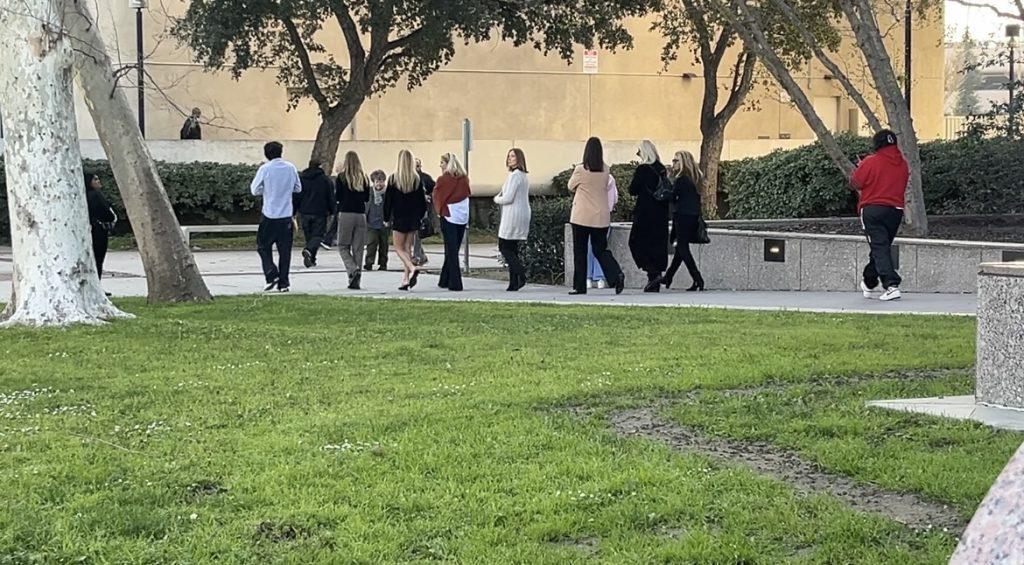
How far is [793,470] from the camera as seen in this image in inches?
227

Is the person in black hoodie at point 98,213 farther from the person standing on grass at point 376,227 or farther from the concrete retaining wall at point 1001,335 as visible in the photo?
the concrete retaining wall at point 1001,335

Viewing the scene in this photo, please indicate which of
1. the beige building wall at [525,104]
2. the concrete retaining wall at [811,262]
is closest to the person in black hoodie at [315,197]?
the concrete retaining wall at [811,262]

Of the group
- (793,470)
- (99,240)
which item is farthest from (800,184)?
(793,470)

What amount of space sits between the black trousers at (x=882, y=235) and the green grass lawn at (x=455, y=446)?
2.59m

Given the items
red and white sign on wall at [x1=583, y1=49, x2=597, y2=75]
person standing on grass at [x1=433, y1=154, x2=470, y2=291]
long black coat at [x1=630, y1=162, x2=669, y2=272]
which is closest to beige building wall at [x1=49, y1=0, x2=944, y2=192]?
red and white sign on wall at [x1=583, y1=49, x2=597, y2=75]

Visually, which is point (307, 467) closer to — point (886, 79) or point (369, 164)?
point (886, 79)

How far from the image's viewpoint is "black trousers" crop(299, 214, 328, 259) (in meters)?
17.9

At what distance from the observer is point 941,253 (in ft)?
45.8

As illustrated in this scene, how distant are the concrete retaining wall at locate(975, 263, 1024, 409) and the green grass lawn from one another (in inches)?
22.7

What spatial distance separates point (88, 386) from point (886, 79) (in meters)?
11.2

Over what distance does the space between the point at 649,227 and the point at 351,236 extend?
3.97 meters

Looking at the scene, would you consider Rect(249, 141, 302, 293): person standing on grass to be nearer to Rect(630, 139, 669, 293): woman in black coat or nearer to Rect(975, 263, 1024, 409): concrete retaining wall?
Rect(630, 139, 669, 293): woman in black coat

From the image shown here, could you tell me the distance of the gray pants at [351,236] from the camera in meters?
17.1

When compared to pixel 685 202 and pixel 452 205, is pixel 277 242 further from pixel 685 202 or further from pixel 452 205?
pixel 685 202
